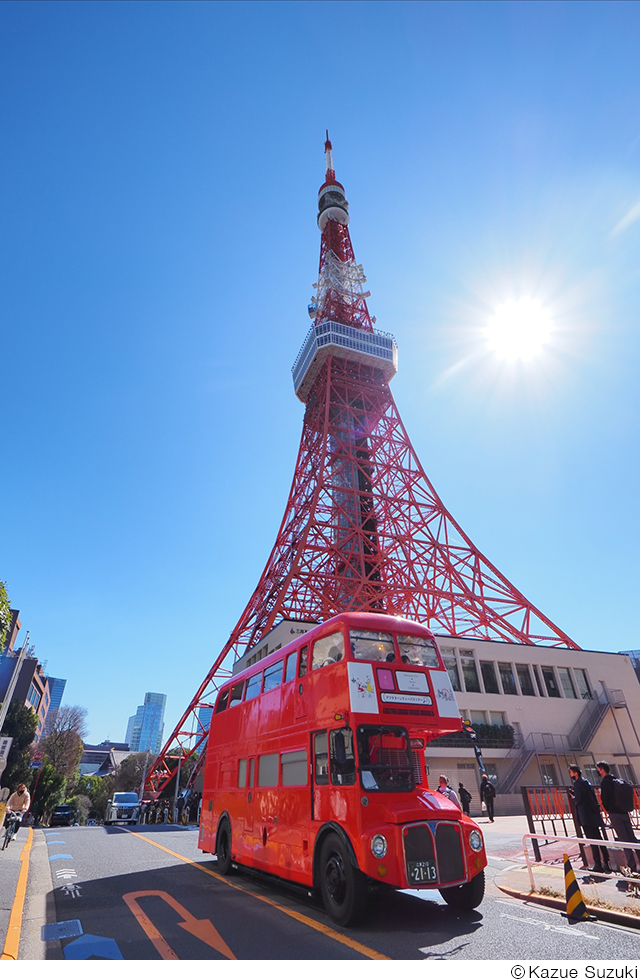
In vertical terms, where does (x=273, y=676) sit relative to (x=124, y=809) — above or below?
above

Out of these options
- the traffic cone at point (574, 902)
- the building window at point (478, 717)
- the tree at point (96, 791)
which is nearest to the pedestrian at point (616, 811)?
the traffic cone at point (574, 902)

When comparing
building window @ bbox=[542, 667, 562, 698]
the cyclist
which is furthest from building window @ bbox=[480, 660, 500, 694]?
the cyclist

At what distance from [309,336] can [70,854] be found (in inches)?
1380

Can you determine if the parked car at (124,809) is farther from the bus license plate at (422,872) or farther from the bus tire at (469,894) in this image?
the bus license plate at (422,872)

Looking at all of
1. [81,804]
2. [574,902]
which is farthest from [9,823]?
[81,804]

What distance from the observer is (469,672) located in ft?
82.2

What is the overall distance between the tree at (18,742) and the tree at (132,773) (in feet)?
85.0

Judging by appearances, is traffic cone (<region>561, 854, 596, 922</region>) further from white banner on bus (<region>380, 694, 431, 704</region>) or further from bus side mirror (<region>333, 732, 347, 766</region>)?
bus side mirror (<region>333, 732, 347, 766</region>)

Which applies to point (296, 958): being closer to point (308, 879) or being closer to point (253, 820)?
point (308, 879)

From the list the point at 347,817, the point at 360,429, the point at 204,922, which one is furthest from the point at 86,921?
the point at 360,429

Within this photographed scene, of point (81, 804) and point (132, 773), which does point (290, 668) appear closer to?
point (81, 804)

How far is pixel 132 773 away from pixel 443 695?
6717 centimetres

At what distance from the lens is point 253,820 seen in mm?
8164

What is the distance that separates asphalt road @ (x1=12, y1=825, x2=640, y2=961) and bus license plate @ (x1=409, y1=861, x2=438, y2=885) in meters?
0.45
